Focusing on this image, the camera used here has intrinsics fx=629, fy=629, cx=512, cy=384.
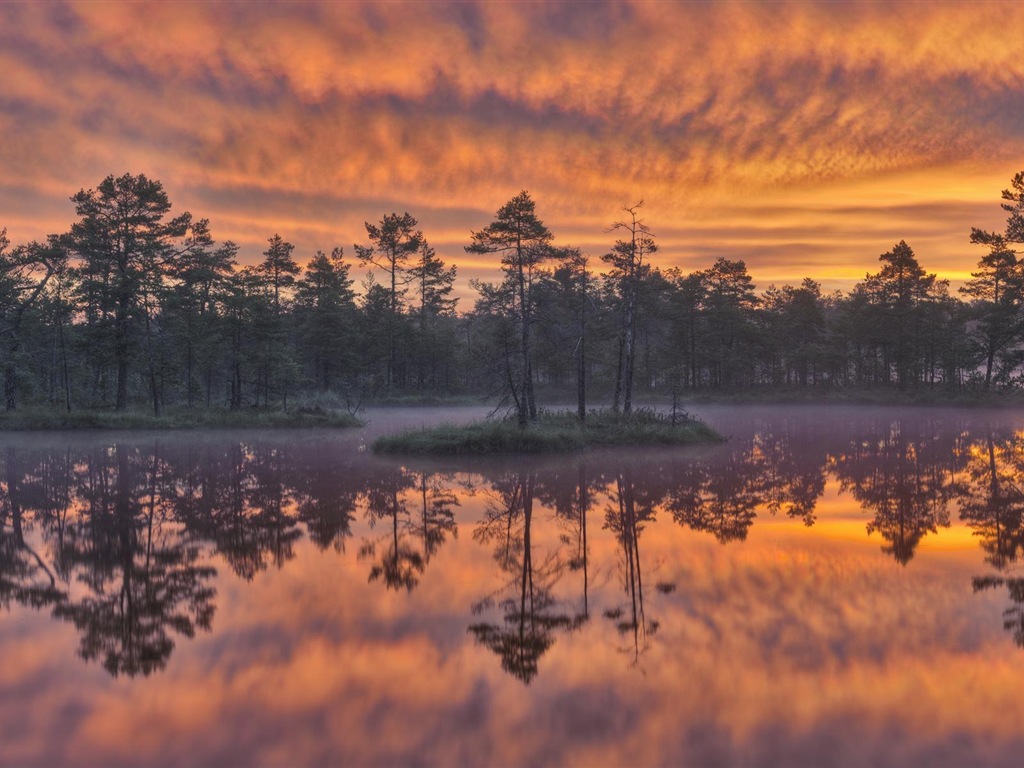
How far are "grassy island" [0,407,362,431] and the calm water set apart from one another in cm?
2501

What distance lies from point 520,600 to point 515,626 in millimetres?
1254

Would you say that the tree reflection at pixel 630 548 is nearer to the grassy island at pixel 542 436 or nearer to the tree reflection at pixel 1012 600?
the tree reflection at pixel 1012 600

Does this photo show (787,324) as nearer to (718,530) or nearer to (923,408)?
(923,408)

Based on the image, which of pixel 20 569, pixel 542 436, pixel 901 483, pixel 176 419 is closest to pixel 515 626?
pixel 20 569

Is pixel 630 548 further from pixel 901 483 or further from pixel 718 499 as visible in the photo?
pixel 901 483

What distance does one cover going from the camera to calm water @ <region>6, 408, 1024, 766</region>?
254 inches

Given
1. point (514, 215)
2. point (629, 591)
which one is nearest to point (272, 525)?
point (629, 591)

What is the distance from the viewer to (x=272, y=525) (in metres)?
16.3

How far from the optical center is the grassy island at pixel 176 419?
44.0 meters

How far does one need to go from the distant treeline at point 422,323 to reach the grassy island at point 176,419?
7.16 ft

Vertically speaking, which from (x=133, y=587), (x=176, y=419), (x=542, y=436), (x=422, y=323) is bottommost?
(x=133, y=587)

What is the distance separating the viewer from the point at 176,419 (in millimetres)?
45781

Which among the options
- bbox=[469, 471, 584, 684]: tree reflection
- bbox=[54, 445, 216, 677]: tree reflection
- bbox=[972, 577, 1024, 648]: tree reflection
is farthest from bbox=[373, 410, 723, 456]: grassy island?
bbox=[972, 577, 1024, 648]: tree reflection

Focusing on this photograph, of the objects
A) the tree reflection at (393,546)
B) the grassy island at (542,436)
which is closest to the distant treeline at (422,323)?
the grassy island at (542,436)
